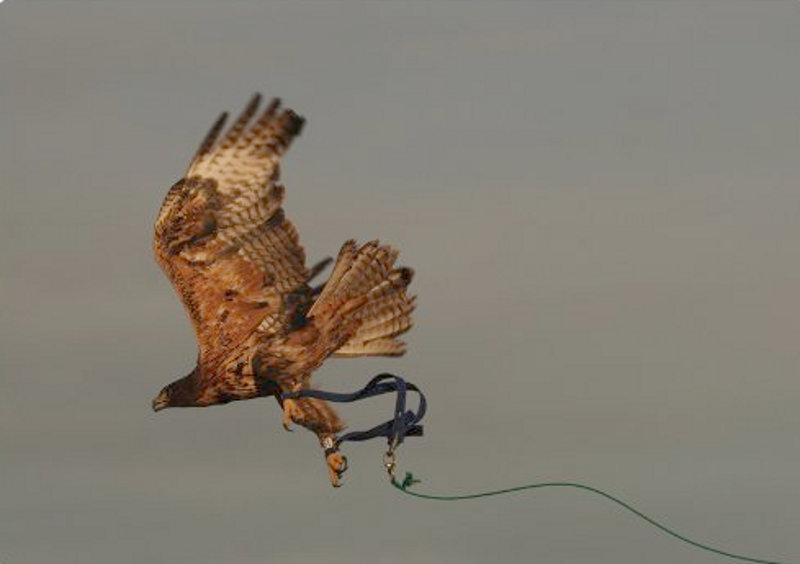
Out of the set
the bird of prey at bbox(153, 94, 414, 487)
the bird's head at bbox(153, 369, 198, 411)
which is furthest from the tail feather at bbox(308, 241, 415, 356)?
the bird's head at bbox(153, 369, 198, 411)

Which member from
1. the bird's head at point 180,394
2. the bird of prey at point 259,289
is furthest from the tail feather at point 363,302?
the bird's head at point 180,394

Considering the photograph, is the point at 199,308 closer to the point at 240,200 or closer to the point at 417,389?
the point at 240,200

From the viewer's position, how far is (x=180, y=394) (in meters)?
23.8

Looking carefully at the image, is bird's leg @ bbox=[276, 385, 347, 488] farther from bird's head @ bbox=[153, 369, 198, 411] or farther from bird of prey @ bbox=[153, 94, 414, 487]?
bird's head @ bbox=[153, 369, 198, 411]

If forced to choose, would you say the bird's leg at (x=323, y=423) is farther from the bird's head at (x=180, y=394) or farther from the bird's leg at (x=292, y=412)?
the bird's head at (x=180, y=394)

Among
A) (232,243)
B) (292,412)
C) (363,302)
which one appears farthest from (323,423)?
(232,243)

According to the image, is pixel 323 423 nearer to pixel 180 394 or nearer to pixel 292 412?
pixel 292 412

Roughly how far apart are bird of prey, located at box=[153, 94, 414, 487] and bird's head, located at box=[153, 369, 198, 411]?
0.04 ft

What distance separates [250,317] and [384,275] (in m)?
1.74

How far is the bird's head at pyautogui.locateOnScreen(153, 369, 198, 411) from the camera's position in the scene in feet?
77.9

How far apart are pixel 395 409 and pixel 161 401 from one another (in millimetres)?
3386

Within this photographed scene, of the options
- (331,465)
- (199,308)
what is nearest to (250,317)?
(199,308)

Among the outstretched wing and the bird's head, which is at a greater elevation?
the outstretched wing

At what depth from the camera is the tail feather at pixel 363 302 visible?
23.5m
